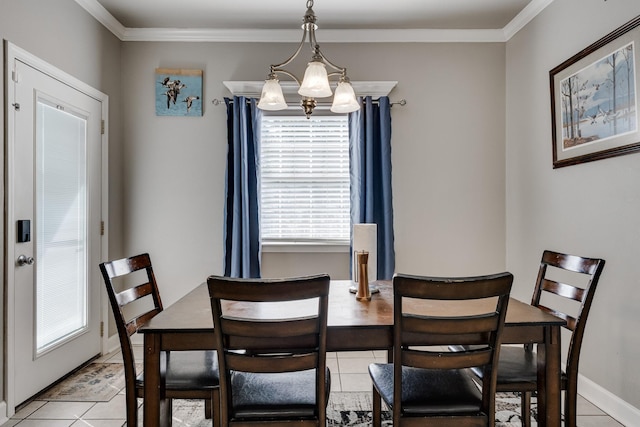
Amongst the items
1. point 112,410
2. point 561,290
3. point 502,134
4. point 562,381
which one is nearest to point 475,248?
point 502,134

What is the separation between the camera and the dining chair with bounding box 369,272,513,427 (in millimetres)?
1353

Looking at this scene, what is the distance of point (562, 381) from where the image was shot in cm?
178

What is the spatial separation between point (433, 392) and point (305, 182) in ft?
7.56

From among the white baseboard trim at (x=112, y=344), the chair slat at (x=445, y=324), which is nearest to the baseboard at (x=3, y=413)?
the white baseboard trim at (x=112, y=344)

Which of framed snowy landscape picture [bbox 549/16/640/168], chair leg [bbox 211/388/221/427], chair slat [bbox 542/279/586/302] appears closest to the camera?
chair leg [bbox 211/388/221/427]

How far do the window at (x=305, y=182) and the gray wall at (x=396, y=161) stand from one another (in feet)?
0.79

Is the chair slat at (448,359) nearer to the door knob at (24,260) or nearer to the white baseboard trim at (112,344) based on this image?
the door knob at (24,260)

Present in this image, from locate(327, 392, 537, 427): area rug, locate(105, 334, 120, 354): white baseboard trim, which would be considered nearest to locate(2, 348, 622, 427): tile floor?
locate(327, 392, 537, 427): area rug

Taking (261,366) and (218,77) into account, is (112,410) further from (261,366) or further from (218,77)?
(218,77)

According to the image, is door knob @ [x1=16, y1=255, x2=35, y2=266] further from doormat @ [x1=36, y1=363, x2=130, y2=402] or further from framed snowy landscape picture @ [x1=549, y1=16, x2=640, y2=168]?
framed snowy landscape picture @ [x1=549, y1=16, x2=640, y2=168]

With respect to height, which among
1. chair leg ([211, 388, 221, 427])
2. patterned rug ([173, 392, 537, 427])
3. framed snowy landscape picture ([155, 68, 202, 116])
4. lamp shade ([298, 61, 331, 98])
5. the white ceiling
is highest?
the white ceiling

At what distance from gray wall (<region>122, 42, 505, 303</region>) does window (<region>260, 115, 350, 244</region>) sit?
24 centimetres

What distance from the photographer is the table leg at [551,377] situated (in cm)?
160

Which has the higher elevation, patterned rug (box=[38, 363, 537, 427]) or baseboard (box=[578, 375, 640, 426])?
baseboard (box=[578, 375, 640, 426])
